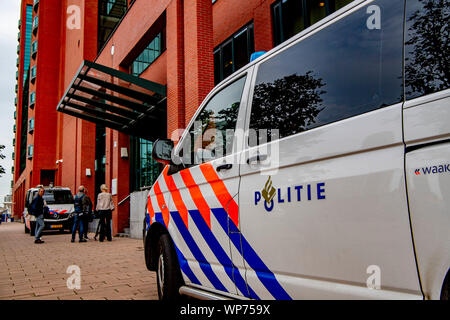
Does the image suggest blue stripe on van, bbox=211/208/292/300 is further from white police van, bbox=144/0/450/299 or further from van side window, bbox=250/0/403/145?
van side window, bbox=250/0/403/145

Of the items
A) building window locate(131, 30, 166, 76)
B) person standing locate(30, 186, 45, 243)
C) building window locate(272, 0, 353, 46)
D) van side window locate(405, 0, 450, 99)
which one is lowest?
person standing locate(30, 186, 45, 243)

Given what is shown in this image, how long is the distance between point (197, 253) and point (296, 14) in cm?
766

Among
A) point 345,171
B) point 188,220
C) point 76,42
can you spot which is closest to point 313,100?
point 345,171

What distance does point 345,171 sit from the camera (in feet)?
6.25

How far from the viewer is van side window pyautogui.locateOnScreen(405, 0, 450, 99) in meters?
1.62

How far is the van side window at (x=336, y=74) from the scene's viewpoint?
6.06 ft

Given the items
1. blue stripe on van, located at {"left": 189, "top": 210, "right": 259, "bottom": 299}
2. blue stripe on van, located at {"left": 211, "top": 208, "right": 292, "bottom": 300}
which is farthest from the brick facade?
blue stripe on van, located at {"left": 211, "top": 208, "right": 292, "bottom": 300}

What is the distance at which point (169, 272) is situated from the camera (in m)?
3.56

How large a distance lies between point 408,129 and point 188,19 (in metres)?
9.45

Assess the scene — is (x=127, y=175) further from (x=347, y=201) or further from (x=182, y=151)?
(x=347, y=201)

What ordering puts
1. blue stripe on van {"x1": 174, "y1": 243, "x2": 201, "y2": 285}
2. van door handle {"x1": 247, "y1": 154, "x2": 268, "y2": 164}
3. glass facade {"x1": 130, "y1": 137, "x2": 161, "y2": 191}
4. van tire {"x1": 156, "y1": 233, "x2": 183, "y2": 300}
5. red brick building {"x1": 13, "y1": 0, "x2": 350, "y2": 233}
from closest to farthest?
van door handle {"x1": 247, "y1": 154, "x2": 268, "y2": 164}
blue stripe on van {"x1": 174, "y1": 243, "x2": 201, "y2": 285}
van tire {"x1": 156, "y1": 233, "x2": 183, "y2": 300}
red brick building {"x1": 13, "y1": 0, "x2": 350, "y2": 233}
glass facade {"x1": 130, "y1": 137, "x2": 161, "y2": 191}

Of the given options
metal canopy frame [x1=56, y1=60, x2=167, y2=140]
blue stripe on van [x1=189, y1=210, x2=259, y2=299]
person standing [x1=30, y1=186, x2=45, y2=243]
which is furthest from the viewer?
person standing [x1=30, y1=186, x2=45, y2=243]

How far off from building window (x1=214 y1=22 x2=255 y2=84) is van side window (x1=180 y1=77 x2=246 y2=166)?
7499 millimetres

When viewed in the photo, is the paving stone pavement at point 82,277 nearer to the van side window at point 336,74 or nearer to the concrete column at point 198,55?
the van side window at point 336,74
